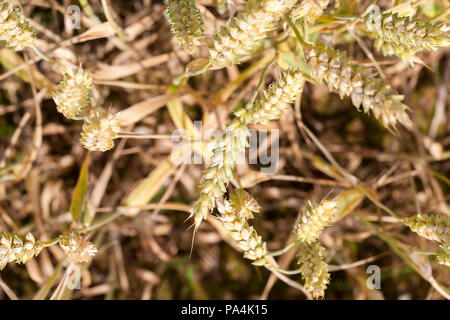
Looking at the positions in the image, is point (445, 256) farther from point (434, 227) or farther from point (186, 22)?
point (186, 22)

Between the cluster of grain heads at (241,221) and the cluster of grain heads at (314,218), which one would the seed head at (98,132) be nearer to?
the cluster of grain heads at (241,221)

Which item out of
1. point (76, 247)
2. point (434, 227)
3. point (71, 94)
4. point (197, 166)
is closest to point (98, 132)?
→ point (71, 94)

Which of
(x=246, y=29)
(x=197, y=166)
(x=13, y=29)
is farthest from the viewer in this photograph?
(x=197, y=166)

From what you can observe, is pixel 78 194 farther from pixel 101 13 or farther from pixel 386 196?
pixel 386 196

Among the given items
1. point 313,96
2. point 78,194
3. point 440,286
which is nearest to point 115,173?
point 78,194

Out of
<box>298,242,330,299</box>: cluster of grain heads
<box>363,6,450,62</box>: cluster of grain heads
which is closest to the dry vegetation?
<box>298,242,330,299</box>: cluster of grain heads

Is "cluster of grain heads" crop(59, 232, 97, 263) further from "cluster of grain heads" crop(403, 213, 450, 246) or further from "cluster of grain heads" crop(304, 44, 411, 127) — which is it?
"cluster of grain heads" crop(403, 213, 450, 246)

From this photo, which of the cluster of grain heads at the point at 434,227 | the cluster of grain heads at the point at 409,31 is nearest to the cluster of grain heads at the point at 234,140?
the cluster of grain heads at the point at 409,31
